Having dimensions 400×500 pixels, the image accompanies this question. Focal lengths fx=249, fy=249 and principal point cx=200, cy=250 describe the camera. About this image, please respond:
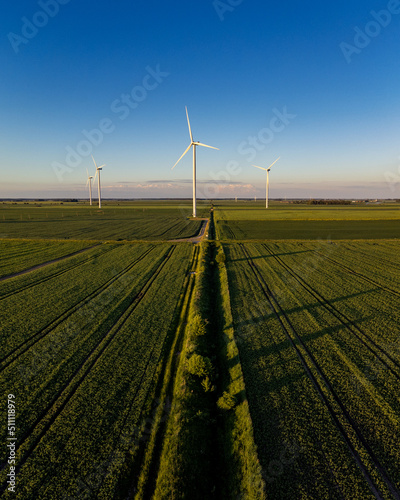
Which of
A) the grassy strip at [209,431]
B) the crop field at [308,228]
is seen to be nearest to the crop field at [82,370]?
the grassy strip at [209,431]

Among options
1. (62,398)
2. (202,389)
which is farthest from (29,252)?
(202,389)

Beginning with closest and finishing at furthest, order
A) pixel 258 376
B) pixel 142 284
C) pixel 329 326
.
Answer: pixel 258 376
pixel 329 326
pixel 142 284

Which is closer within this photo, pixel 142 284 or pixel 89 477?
pixel 89 477

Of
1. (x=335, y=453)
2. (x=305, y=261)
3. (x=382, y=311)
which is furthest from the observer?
(x=305, y=261)

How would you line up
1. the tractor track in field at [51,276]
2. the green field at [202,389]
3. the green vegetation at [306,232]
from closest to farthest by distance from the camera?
1. the green field at [202,389]
2. the tractor track in field at [51,276]
3. the green vegetation at [306,232]

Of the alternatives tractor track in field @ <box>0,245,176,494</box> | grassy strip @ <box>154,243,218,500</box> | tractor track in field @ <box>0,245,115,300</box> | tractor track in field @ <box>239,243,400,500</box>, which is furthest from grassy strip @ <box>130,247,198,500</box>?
tractor track in field @ <box>0,245,115,300</box>

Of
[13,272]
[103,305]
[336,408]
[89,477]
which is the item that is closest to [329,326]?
[336,408]

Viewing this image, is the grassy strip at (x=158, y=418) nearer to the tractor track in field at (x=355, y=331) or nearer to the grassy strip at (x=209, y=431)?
the grassy strip at (x=209, y=431)

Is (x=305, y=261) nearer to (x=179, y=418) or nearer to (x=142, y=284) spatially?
(x=142, y=284)
